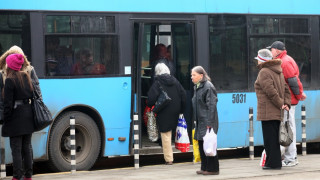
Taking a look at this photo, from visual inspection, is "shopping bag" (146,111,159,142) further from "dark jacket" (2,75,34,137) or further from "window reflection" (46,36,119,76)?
"dark jacket" (2,75,34,137)

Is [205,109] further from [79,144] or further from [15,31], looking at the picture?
[15,31]

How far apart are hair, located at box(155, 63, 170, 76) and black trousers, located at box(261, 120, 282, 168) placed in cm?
223

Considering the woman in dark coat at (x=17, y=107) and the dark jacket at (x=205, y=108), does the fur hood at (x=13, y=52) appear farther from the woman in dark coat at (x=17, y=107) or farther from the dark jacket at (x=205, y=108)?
the dark jacket at (x=205, y=108)

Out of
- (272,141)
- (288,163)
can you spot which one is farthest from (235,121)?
(272,141)

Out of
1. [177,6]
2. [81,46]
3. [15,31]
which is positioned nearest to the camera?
[15,31]

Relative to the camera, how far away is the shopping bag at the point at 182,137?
14.2m

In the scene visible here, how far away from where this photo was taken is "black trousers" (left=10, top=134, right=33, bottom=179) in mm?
11297

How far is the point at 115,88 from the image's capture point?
13867mm

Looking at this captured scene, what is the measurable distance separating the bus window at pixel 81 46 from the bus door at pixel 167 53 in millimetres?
842

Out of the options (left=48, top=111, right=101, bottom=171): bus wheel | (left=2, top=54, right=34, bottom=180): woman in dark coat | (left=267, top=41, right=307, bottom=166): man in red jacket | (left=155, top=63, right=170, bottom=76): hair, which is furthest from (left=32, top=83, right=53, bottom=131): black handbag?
(left=267, top=41, right=307, bottom=166): man in red jacket

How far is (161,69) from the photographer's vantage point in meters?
14.2

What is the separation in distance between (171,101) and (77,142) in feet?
5.48

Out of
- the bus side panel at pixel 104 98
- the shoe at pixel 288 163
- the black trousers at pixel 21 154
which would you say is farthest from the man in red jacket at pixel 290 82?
the black trousers at pixel 21 154

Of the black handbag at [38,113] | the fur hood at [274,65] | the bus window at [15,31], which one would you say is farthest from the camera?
the bus window at [15,31]
